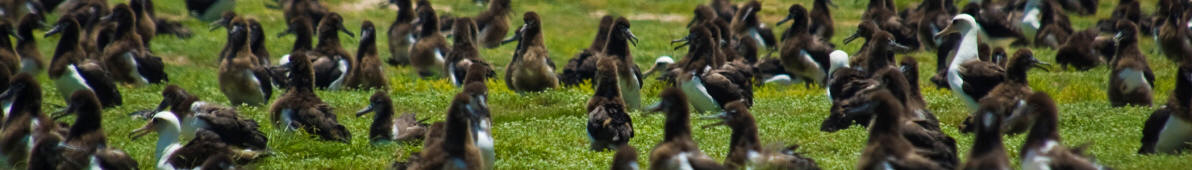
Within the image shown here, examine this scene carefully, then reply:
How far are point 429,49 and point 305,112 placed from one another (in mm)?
8354

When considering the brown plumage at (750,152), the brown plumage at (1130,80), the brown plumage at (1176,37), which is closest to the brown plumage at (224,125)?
the brown plumage at (750,152)

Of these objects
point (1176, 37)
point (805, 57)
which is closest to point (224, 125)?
A: point (805, 57)

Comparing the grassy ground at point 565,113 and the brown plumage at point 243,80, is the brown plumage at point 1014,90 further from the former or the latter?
the brown plumage at point 243,80

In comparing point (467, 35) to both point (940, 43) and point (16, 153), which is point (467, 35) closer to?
point (940, 43)

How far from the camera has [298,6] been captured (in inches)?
1189

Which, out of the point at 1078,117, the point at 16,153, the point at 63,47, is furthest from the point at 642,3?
the point at 16,153

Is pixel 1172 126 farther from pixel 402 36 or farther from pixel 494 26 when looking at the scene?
pixel 494 26

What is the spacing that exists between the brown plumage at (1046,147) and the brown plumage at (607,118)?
13.3 ft

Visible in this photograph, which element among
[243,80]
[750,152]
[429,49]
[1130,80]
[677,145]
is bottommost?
[429,49]

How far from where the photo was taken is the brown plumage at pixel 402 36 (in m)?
25.3

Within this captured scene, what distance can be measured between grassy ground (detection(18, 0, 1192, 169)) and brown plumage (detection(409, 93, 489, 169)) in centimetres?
188

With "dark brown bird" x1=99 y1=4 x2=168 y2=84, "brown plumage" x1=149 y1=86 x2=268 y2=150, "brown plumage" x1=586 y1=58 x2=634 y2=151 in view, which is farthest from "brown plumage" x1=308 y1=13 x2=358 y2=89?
"brown plumage" x1=586 y1=58 x2=634 y2=151

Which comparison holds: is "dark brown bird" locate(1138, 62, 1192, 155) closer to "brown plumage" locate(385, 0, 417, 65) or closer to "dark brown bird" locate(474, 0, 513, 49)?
"brown plumage" locate(385, 0, 417, 65)

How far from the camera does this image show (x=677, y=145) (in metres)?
10.2
